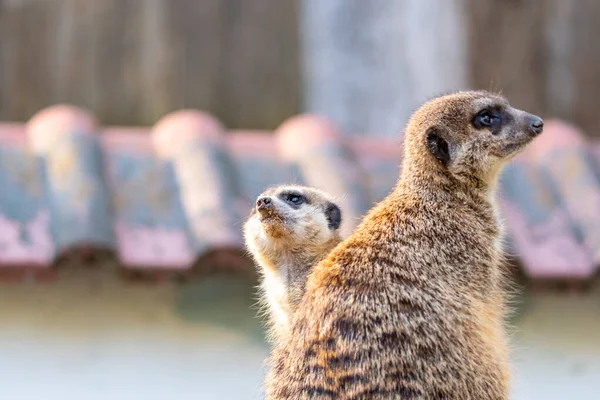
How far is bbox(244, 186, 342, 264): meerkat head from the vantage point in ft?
11.4

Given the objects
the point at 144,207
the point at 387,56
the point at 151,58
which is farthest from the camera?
the point at 151,58

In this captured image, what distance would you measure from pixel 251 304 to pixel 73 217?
2.21 ft

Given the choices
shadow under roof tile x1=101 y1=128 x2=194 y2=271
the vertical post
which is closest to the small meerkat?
shadow under roof tile x1=101 y1=128 x2=194 y2=271

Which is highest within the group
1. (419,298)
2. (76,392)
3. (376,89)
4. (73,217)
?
(376,89)

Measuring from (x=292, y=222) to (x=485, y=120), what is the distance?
690 mm

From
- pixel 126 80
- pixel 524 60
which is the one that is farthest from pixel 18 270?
pixel 524 60

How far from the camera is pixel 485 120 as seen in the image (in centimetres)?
306

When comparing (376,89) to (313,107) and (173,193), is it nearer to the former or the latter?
(313,107)

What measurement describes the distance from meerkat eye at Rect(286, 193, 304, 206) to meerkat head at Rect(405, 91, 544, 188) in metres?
0.52

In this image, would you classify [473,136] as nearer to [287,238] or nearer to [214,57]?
[287,238]

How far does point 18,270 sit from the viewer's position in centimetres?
376

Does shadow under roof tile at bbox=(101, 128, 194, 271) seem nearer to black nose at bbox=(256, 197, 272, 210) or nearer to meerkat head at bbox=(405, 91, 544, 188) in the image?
black nose at bbox=(256, 197, 272, 210)

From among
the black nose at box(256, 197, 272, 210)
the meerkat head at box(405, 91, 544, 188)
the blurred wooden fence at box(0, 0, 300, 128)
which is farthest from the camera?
the blurred wooden fence at box(0, 0, 300, 128)

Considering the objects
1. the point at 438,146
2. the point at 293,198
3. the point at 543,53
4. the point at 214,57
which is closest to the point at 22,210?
the point at 293,198
